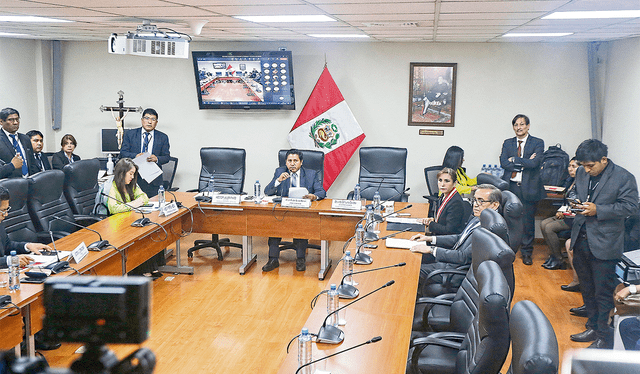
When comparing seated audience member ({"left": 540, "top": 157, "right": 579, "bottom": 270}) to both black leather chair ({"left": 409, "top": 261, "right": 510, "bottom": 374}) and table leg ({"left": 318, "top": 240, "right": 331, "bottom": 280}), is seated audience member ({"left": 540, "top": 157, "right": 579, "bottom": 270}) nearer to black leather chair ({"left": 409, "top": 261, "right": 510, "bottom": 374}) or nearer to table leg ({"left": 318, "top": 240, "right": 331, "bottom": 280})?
table leg ({"left": 318, "top": 240, "right": 331, "bottom": 280})

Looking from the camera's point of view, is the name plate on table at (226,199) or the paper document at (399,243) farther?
the name plate on table at (226,199)

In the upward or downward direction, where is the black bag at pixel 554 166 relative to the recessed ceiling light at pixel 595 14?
downward

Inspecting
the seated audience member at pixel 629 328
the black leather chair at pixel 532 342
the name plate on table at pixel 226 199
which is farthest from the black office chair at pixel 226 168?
the black leather chair at pixel 532 342

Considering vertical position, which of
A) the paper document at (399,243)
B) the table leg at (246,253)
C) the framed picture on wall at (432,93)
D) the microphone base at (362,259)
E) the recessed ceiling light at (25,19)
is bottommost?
the table leg at (246,253)

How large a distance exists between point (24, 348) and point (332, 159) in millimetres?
4603

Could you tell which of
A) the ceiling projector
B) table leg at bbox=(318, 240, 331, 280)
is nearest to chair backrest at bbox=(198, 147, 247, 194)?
table leg at bbox=(318, 240, 331, 280)

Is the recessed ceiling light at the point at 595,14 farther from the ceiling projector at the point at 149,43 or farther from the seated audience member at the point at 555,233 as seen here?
the ceiling projector at the point at 149,43

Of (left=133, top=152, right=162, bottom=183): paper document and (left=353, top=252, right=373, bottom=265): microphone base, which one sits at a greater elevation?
Result: (left=133, top=152, right=162, bottom=183): paper document

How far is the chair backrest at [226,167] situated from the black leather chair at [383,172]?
A: 127 cm

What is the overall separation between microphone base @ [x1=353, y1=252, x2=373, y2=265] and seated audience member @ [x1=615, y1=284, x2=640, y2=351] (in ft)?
4.90

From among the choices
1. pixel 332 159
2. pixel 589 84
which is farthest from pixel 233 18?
pixel 589 84

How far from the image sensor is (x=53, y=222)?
462cm

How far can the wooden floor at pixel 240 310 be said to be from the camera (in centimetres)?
369

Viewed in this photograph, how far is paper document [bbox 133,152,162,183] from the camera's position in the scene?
6.34 metres
